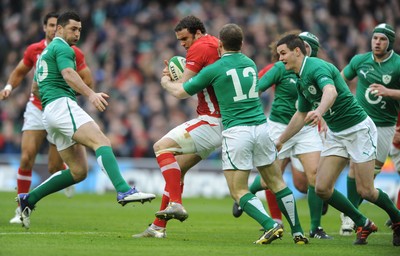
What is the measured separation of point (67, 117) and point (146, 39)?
14.3 metres

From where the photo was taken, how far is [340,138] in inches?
398

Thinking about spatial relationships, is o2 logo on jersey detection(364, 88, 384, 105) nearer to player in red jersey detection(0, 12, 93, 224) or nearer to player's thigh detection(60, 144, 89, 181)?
player's thigh detection(60, 144, 89, 181)

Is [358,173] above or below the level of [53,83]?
below

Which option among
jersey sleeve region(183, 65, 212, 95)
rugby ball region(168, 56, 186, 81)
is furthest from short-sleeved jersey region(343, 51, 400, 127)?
jersey sleeve region(183, 65, 212, 95)

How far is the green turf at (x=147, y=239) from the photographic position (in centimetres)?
875

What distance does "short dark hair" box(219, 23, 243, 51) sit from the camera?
9492 mm

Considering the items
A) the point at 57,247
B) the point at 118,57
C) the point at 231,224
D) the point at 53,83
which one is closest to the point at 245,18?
the point at 118,57

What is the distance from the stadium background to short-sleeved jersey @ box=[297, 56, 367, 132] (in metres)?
10.7

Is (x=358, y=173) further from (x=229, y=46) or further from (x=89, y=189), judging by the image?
(x=89, y=189)

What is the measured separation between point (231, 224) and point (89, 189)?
9102mm

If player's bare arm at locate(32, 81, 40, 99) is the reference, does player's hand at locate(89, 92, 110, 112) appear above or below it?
below

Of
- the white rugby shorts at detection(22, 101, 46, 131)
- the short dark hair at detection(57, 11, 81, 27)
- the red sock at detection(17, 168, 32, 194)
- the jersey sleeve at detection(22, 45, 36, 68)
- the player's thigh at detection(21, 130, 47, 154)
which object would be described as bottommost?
Result: the red sock at detection(17, 168, 32, 194)

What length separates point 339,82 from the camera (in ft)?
32.1

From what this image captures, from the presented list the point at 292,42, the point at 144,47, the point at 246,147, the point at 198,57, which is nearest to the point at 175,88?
the point at 198,57
